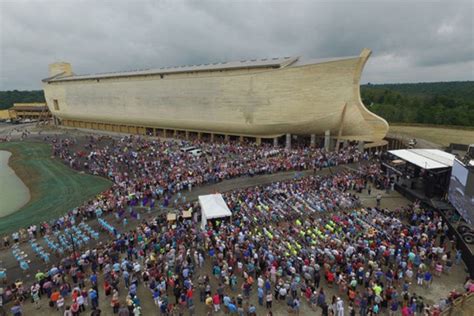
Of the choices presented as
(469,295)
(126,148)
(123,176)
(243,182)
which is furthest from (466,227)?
(126,148)

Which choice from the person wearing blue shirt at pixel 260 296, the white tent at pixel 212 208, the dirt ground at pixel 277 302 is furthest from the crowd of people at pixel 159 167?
the person wearing blue shirt at pixel 260 296

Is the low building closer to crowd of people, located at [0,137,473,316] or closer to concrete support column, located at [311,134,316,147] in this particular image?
concrete support column, located at [311,134,316,147]

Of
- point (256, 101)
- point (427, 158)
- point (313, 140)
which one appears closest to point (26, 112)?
point (256, 101)

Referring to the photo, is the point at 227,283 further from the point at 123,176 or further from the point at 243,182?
the point at 123,176

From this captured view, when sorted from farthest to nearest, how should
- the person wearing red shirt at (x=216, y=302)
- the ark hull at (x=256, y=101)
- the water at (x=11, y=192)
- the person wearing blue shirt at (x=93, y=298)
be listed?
the ark hull at (x=256, y=101), the water at (x=11, y=192), the person wearing blue shirt at (x=93, y=298), the person wearing red shirt at (x=216, y=302)

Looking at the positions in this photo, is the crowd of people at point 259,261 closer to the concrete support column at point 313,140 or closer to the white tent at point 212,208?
the white tent at point 212,208
